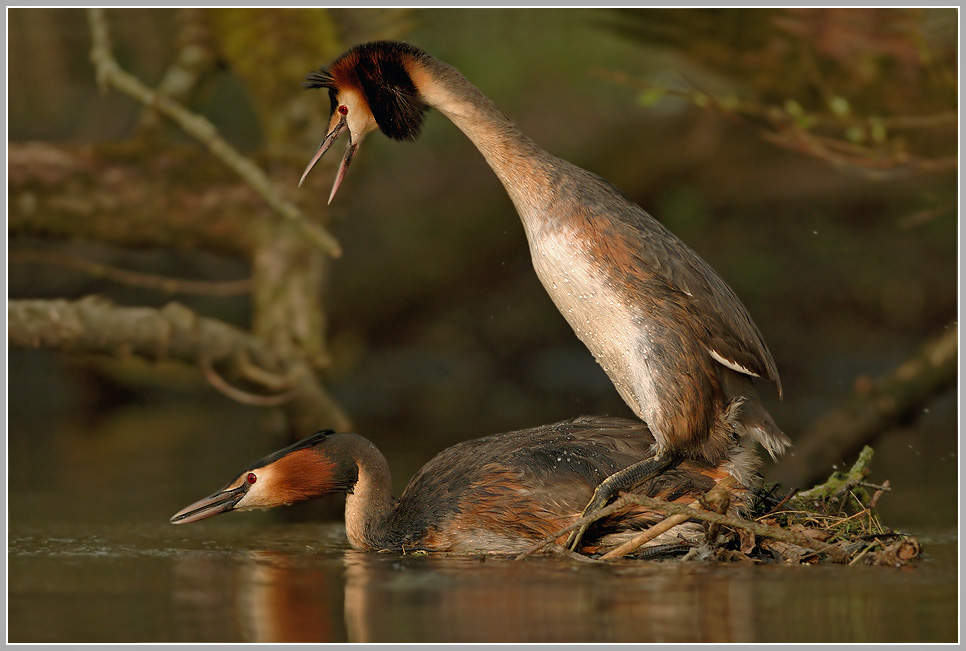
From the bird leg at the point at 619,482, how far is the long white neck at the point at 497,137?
3.88 ft

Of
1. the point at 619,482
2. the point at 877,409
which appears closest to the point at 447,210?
the point at 877,409

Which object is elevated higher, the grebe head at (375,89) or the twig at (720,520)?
the grebe head at (375,89)

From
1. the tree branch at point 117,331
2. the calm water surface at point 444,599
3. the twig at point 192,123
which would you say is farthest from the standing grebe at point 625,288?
the tree branch at point 117,331

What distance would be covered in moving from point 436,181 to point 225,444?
13.0 ft

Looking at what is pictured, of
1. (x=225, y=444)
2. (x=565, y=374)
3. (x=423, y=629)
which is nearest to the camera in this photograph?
(x=423, y=629)

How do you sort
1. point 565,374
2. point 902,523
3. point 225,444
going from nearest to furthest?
point 902,523
point 225,444
point 565,374

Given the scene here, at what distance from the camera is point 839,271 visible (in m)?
11.2

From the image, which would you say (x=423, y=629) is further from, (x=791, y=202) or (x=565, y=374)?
(x=791, y=202)

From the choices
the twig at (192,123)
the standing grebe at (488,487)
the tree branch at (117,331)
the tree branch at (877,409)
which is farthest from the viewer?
the twig at (192,123)

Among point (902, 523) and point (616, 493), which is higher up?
point (616, 493)

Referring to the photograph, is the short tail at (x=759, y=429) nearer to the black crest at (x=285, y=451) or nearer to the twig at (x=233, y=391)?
the black crest at (x=285, y=451)

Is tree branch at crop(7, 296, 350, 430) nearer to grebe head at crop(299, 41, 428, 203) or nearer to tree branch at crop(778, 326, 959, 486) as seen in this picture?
grebe head at crop(299, 41, 428, 203)

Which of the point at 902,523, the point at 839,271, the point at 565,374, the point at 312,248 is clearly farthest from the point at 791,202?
the point at 902,523

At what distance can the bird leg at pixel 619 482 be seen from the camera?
502cm
